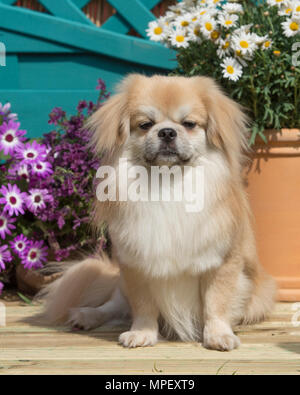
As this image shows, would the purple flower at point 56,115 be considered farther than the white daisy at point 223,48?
Yes

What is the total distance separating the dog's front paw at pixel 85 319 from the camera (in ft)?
6.61

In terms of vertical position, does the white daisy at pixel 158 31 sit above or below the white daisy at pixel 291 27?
above

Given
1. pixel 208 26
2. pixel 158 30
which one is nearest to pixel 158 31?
pixel 158 30

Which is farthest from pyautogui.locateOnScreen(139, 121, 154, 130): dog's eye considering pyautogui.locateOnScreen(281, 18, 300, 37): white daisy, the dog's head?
pyautogui.locateOnScreen(281, 18, 300, 37): white daisy

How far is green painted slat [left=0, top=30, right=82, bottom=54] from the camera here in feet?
9.54

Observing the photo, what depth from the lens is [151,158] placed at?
1.80 metres

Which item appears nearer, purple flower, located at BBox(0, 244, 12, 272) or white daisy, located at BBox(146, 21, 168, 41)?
purple flower, located at BBox(0, 244, 12, 272)

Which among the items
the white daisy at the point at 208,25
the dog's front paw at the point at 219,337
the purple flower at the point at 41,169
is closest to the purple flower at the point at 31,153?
the purple flower at the point at 41,169

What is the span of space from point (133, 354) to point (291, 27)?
4.35 ft

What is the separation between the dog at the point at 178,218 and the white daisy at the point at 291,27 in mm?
451

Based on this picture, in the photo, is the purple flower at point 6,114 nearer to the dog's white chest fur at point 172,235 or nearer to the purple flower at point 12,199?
the purple flower at point 12,199

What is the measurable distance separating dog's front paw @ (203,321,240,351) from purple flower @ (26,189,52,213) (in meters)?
0.94

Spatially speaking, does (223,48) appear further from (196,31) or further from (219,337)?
(219,337)

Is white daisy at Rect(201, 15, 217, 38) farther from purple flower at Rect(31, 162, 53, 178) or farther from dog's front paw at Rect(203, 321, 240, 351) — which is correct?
dog's front paw at Rect(203, 321, 240, 351)
